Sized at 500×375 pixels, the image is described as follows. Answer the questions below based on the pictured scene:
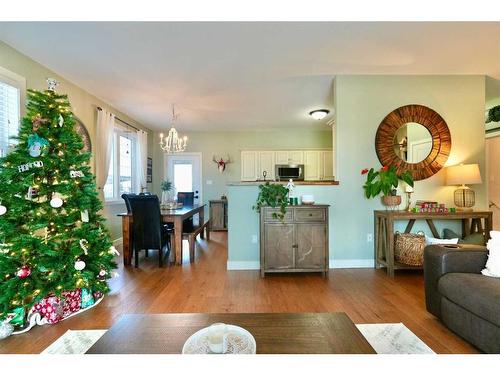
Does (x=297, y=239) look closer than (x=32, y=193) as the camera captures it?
No

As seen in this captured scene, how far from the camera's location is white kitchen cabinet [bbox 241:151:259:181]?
21.3ft

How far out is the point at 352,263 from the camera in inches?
137

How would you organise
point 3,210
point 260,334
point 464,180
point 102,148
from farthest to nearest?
1. point 102,148
2. point 464,180
3. point 3,210
4. point 260,334

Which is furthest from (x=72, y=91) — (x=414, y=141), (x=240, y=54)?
(x=414, y=141)

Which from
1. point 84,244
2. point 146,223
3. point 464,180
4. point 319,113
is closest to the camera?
point 84,244

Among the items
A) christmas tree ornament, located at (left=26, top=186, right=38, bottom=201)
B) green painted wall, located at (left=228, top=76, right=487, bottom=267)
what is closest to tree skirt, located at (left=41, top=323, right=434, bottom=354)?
christmas tree ornament, located at (left=26, top=186, right=38, bottom=201)

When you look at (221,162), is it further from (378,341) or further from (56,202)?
(378,341)

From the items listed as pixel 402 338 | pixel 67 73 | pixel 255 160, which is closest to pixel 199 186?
pixel 255 160

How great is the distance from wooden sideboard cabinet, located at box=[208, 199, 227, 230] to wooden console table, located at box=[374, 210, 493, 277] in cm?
352

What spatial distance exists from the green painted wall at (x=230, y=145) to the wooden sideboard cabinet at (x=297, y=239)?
3.59 m

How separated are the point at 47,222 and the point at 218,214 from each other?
418cm

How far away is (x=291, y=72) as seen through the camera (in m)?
3.30

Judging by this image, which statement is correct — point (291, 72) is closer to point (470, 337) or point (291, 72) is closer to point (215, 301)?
point (215, 301)
